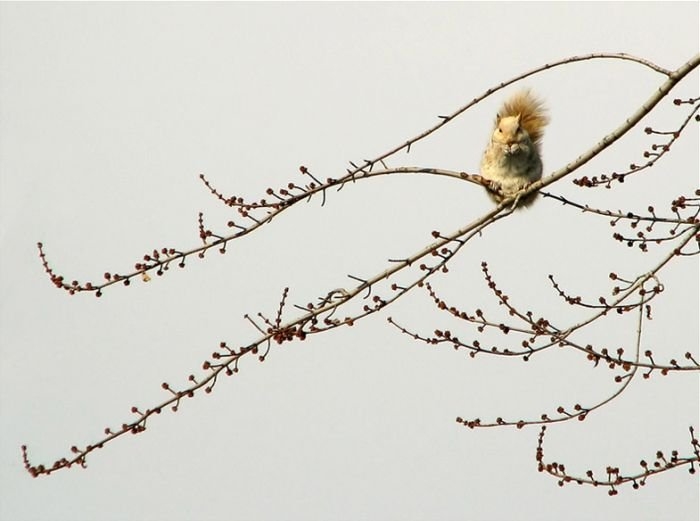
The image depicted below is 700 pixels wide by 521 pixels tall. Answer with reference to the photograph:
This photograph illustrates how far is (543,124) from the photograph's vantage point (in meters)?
6.75

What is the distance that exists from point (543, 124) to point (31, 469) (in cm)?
414

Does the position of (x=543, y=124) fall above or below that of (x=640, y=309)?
above

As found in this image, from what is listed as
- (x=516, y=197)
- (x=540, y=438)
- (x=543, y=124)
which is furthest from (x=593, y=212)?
(x=543, y=124)

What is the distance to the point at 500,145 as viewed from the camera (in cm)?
638

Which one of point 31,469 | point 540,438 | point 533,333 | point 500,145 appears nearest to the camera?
point 31,469

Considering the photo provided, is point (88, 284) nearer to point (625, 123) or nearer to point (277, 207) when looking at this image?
point (277, 207)

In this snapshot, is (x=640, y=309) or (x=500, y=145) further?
(x=500, y=145)

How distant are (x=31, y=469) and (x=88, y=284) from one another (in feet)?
2.56

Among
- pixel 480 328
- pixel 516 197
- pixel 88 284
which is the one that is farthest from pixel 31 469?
pixel 516 197

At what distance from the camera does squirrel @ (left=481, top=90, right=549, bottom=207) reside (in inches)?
247

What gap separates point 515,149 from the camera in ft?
20.8

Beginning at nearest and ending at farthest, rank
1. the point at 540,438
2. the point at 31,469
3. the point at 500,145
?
the point at 31,469 → the point at 540,438 → the point at 500,145

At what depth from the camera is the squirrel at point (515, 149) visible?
6.27m

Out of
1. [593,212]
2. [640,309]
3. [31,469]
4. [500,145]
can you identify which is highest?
[500,145]
